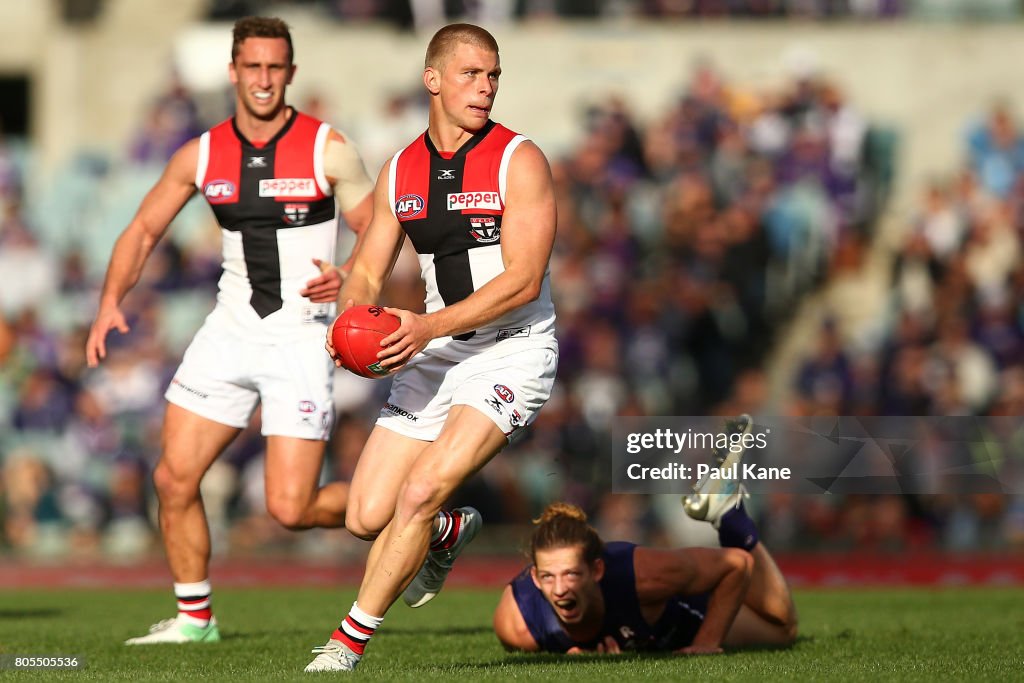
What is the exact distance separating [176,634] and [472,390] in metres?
2.44

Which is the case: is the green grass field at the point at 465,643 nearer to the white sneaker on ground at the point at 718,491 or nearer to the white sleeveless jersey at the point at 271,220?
the white sneaker on ground at the point at 718,491

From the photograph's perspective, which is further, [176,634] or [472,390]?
[176,634]

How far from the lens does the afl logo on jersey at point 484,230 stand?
680 centimetres

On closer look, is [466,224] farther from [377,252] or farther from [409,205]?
[377,252]

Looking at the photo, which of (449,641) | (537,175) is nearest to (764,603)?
(449,641)

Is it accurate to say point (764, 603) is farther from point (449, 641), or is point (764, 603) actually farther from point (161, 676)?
point (161, 676)

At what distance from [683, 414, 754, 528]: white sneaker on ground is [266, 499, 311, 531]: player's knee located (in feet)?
6.23

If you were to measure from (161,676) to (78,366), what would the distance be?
9.52 meters

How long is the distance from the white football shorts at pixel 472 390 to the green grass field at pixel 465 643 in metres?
1.02

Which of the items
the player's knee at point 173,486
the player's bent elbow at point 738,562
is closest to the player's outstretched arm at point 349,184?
the player's knee at point 173,486

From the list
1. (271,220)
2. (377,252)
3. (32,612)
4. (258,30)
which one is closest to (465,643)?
(377,252)

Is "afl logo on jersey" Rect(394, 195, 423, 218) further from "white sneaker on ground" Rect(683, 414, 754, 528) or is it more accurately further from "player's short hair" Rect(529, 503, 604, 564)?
"white sneaker on ground" Rect(683, 414, 754, 528)

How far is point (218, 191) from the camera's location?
8156 millimetres

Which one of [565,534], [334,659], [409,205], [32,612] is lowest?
[32,612]
